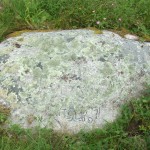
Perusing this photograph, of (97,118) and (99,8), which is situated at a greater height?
(99,8)

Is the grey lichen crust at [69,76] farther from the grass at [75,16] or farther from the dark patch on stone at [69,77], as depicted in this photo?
the grass at [75,16]

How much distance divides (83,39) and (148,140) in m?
1.56

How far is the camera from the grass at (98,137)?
162 inches

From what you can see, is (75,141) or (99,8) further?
(99,8)

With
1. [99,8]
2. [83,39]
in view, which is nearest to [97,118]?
[83,39]

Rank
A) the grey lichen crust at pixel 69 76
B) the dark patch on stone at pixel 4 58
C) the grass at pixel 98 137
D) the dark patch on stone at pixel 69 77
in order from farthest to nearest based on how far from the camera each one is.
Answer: the dark patch on stone at pixel 4 58
the dark patch on stone at pixel 69 77
the grey lichen crust at pixel 69 76
the grass at pixel 98 137

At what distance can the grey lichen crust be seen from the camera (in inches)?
172

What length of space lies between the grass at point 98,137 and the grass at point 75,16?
4.50 ft

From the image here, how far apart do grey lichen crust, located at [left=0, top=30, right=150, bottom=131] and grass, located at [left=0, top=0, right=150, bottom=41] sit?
1.16ft

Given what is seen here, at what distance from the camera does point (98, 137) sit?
4.27 m

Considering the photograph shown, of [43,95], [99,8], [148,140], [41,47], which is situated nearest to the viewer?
[148,140]

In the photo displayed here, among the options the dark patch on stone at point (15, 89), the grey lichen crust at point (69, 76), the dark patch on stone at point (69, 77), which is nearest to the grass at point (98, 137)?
the grey lichen crust at point (69, 76)

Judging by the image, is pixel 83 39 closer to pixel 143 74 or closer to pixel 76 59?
pixel 76 59

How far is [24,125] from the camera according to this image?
433 centimetres
